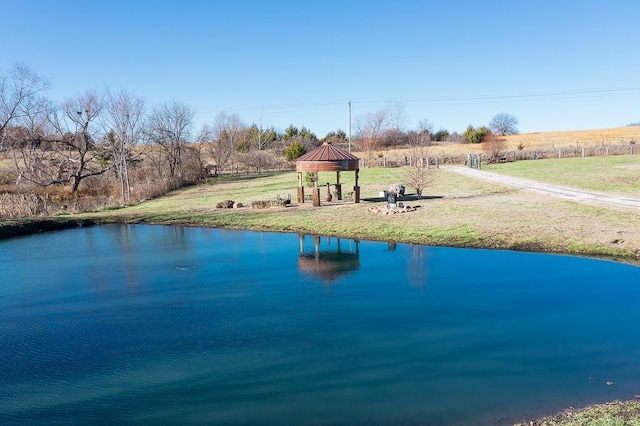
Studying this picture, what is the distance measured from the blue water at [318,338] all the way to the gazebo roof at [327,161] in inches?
279

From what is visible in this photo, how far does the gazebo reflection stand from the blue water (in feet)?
0.31

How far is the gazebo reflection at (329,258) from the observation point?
39.0 feet

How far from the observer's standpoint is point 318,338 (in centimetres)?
783

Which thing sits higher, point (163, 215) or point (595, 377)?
point (163, 215)

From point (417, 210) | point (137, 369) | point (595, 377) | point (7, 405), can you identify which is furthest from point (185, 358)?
point (417, 210)

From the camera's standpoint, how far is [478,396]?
19.4 feet

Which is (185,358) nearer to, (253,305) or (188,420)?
(188,420)

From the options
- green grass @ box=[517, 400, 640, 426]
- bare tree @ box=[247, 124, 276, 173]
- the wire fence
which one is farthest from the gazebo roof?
bare tree @ box=[247, 124, 276, 173]

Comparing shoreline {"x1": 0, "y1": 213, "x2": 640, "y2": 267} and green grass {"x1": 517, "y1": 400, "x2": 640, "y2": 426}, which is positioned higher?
shoreline {"x1": 0, "y1": 213, "x2": 640, "y2": 267}

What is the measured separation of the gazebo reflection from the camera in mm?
11875

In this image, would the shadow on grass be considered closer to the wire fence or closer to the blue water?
the blue water

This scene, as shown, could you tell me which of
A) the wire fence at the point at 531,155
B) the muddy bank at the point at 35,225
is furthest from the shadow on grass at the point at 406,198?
the wire fence at the point at 531,155

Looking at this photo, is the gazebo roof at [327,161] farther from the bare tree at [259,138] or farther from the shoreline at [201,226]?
the bare tree at [259,138]

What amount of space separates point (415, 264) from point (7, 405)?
9.04 metres
